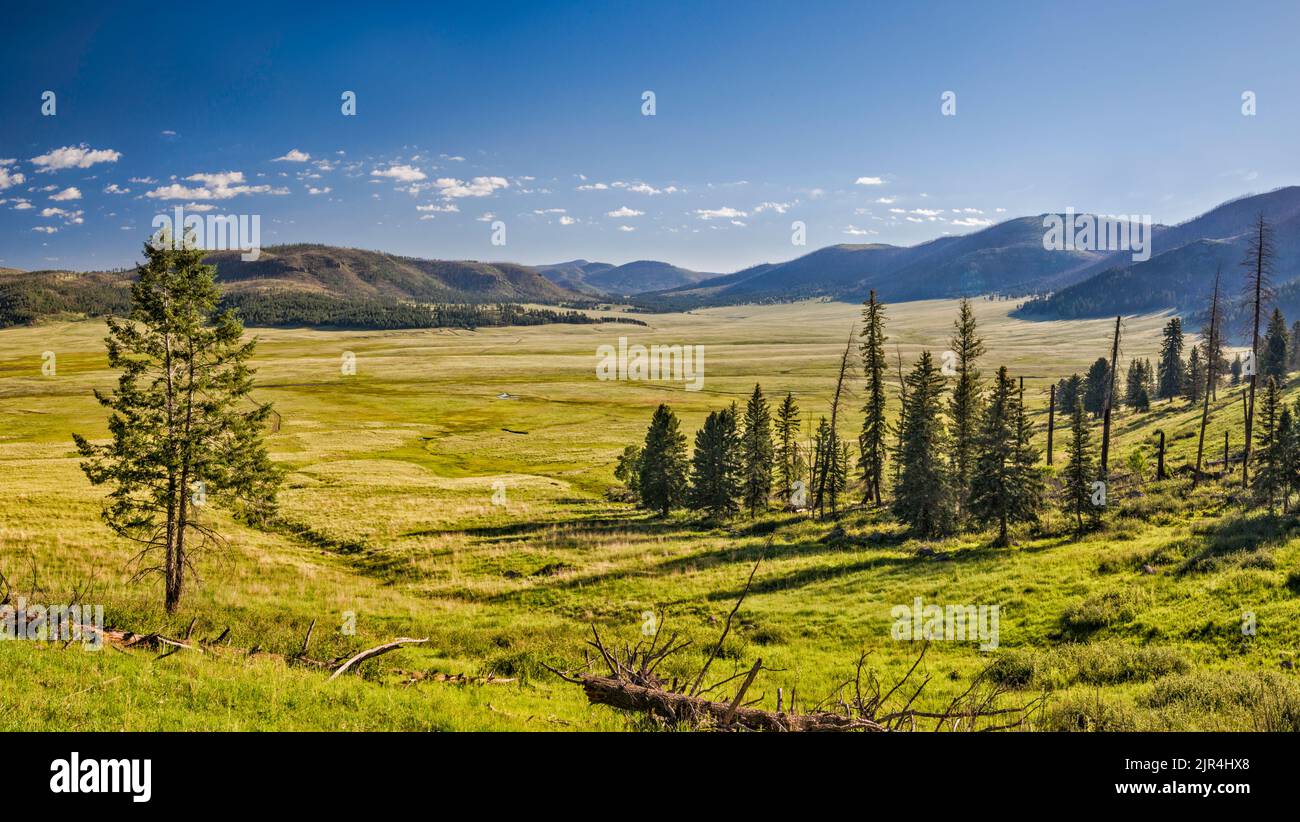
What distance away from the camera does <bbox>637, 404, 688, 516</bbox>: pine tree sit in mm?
52094

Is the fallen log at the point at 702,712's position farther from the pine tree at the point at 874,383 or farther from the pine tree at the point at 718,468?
the pine tree at the point at 718,468

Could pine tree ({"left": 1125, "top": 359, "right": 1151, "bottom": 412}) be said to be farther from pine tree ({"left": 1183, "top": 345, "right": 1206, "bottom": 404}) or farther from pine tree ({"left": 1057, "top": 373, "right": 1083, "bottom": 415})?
pine tree ({"left": 1057, "top": 373, "right": 1083, "bottom": 415})

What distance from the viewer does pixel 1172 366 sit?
99.0 meters

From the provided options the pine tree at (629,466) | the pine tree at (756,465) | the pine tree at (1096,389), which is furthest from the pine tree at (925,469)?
the pine tree at (1096,389)

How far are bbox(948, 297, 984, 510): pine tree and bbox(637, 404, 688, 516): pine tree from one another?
70.6ft

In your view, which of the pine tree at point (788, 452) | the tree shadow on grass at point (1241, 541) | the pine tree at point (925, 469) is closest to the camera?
the tree shadow on grass at point (1241, 541)

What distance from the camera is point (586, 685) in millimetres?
10141

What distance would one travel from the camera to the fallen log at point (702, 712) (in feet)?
26.9

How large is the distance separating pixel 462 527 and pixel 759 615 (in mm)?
26635

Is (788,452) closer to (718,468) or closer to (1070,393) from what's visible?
(718,468)

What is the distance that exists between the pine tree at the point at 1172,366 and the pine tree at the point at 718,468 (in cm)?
8464

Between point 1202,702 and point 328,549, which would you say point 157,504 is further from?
point 1202,702
